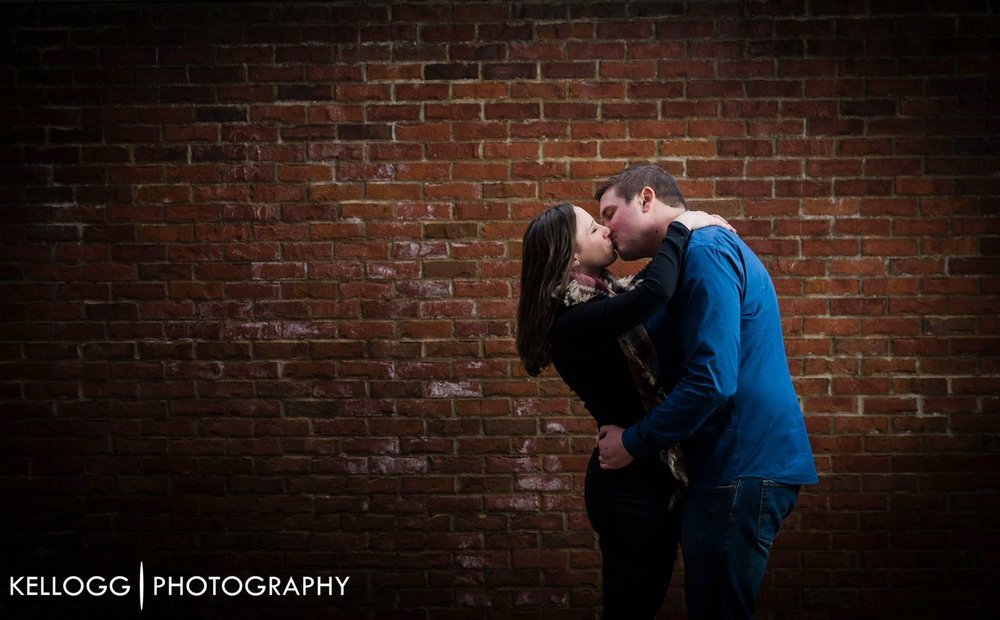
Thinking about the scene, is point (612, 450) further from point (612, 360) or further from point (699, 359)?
point (699, 359)

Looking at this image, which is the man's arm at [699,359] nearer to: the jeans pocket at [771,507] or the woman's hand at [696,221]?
the woman's hand at [696,221]

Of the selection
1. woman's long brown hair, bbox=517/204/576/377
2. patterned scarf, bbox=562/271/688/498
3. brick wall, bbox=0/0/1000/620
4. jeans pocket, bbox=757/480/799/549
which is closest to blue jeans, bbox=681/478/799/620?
jeans pocket, bbox=757/480/799/549

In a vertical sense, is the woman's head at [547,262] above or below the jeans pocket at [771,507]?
above

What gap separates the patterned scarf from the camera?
90.7 inches

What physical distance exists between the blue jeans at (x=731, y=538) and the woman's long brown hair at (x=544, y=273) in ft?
2.18

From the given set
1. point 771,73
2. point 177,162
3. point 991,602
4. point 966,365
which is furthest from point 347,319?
point 991,602

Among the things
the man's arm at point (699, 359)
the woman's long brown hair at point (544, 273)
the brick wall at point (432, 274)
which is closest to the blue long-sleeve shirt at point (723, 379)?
the man's arm at point (699, 359)

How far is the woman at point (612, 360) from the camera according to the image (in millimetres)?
2262

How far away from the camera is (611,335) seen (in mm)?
2248

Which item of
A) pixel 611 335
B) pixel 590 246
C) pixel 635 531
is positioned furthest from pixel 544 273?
pixel 635 531

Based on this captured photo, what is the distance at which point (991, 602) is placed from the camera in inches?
138

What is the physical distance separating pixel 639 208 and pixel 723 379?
0.63m

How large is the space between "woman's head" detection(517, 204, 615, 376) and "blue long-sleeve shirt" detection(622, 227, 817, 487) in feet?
1.06

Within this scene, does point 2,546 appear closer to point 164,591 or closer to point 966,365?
point 164,591
